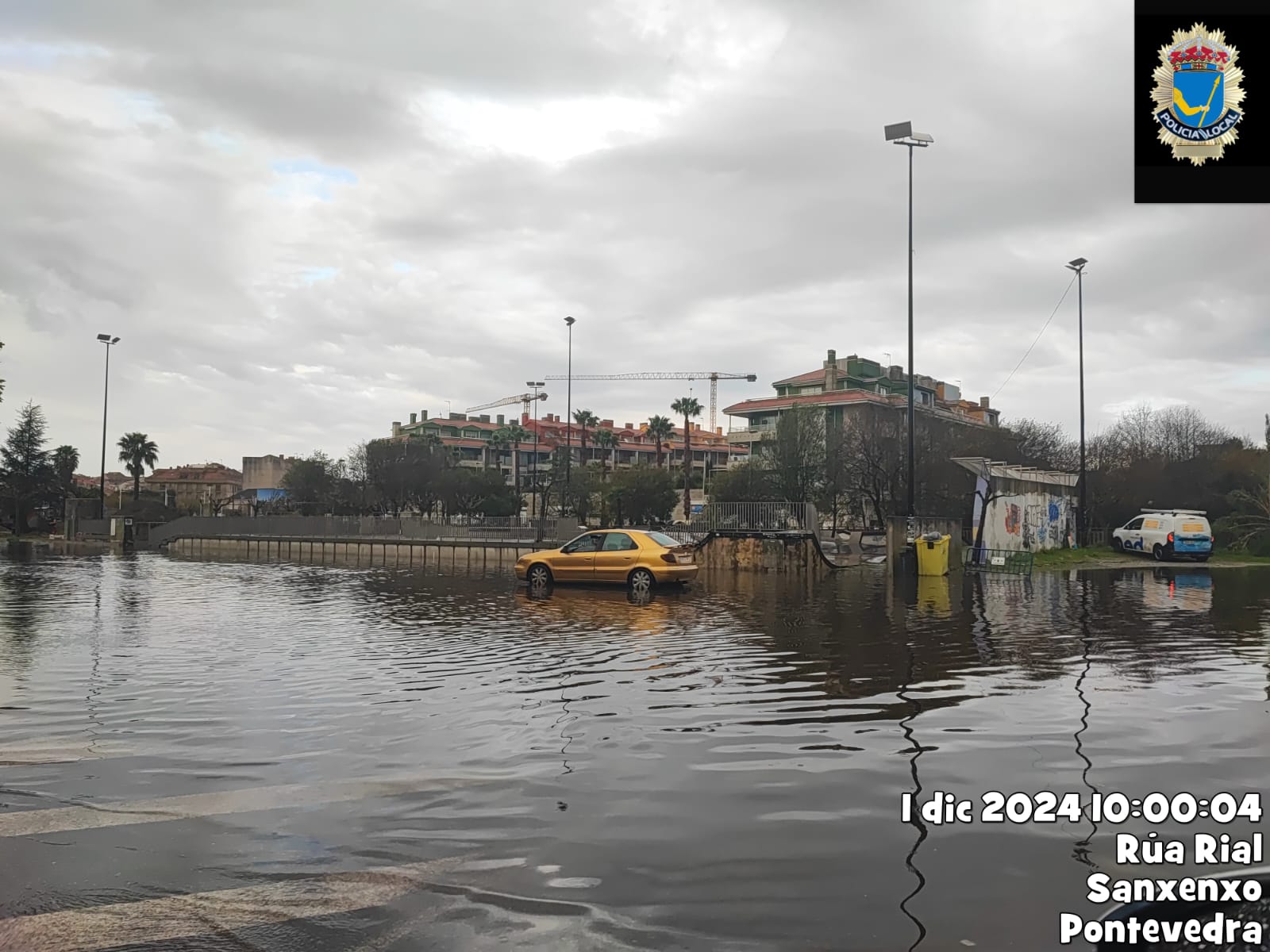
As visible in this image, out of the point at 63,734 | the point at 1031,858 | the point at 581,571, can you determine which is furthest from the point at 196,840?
the point at 581,571

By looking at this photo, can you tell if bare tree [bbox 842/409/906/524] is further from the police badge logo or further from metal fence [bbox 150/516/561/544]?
the police badge logo

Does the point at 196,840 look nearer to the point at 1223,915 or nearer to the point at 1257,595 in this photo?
the point at 1223,915

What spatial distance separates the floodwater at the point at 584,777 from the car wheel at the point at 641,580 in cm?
688

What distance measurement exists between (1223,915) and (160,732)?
7044 millimetres

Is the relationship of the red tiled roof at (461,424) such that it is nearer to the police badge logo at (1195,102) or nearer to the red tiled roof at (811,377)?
the red tiled roof at (811,377)

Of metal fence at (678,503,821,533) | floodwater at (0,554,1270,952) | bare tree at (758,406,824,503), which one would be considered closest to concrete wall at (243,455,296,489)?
bare tree at (758,406,824,503)

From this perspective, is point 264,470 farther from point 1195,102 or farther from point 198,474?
point 1195,102

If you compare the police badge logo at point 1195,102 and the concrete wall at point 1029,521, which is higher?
the police badge logo at point 1195,102

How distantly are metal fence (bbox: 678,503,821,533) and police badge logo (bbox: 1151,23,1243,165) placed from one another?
795 inches

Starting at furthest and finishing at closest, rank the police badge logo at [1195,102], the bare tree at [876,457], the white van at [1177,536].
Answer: the bare tree at [876,457]
the white van at [1177,536]
the police badge logo at [1195,102]

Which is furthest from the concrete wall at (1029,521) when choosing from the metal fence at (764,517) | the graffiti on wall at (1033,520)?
the metal fence at (764,517)

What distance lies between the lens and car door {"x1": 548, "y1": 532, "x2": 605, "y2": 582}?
69.0ft

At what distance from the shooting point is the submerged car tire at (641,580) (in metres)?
20.2

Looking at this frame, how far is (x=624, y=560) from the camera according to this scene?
20438 millimetres
